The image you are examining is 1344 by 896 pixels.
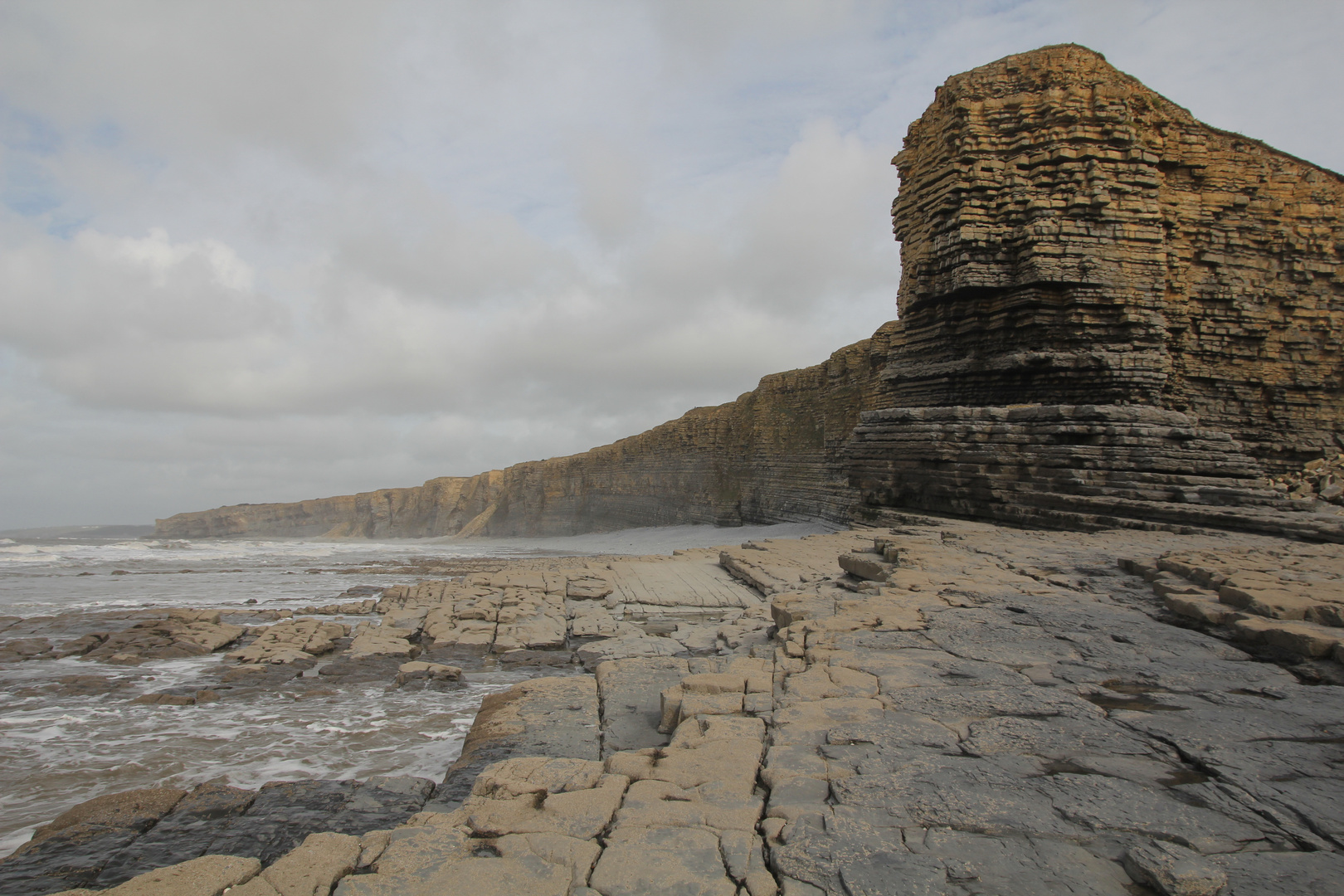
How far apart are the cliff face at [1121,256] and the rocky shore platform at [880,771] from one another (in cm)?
587

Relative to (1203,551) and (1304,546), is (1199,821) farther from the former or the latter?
(1304,546)

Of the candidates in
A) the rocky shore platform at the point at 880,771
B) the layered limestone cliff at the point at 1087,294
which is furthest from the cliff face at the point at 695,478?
the rocky shore platform at the point at 880,771

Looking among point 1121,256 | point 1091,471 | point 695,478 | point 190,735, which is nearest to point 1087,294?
point 1121,256

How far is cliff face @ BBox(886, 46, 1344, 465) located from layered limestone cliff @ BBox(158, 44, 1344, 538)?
0.03 meters

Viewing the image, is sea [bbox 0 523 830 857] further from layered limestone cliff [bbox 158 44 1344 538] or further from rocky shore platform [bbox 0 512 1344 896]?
layered limestone cliff [bbox 158 44 1344 538]

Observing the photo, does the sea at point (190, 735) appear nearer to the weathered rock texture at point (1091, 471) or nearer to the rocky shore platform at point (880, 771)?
the rocky shore platform at point (880, 771)

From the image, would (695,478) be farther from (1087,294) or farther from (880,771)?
(880,771)

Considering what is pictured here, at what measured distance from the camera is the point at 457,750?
14.2ft

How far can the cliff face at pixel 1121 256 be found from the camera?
35.5 feet

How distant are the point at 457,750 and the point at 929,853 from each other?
130 inches

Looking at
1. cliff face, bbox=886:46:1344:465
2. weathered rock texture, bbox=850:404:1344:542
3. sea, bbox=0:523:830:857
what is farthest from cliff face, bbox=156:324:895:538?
sea, bbox=0:523:830:857

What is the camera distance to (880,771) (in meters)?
2.45

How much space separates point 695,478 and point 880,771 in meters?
27.5

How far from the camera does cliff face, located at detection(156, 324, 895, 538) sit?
67.2 feet
